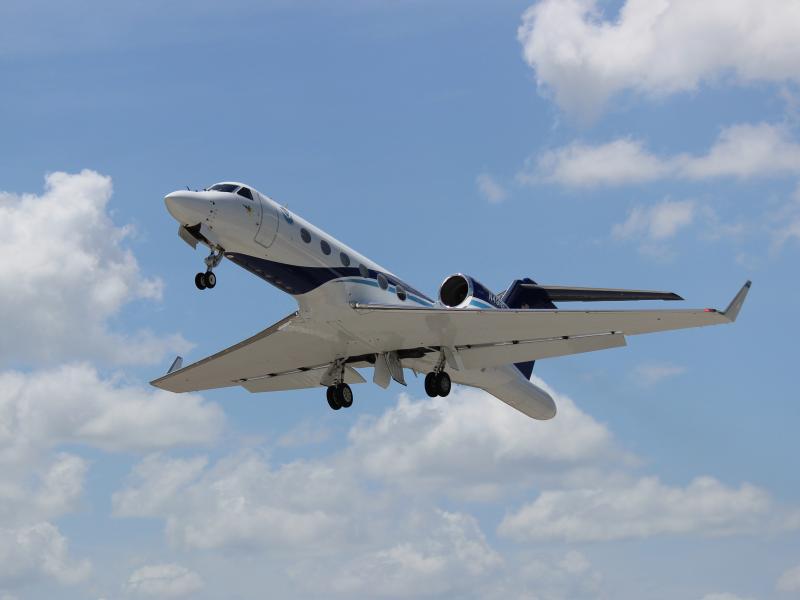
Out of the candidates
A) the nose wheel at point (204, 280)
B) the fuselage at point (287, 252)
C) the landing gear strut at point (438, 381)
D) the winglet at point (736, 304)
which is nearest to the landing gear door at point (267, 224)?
the fuselage at point (287, 252)

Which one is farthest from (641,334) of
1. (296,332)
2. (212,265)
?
(212,265)

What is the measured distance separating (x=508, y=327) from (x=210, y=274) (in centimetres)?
765

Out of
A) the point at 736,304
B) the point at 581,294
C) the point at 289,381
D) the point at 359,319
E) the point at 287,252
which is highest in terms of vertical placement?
the point at 581,294

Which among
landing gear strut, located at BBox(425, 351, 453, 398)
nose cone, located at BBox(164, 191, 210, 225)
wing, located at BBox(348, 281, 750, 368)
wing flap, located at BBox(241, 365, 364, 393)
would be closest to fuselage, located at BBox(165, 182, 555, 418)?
nose cone, located at BBox(164, 191, 210, 225)

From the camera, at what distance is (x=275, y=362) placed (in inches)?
1257

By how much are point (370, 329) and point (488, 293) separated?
400cm

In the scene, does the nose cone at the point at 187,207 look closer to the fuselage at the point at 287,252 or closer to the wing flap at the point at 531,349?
the fuselage at the point at 287,252

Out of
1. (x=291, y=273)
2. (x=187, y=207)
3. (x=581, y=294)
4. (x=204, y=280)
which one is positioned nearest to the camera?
(x=187, y=207)

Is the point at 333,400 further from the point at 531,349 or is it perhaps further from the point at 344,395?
the point at 531,349

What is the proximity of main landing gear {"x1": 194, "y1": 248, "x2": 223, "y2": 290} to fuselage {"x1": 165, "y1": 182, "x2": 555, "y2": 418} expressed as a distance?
143 mm

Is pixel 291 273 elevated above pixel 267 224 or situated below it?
below

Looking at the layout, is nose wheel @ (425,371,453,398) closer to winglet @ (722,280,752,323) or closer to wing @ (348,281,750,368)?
wing @ (348,281,750,368)

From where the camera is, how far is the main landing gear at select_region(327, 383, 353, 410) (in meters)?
30.6

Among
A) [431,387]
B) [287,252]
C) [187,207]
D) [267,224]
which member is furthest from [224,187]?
[431,387]
